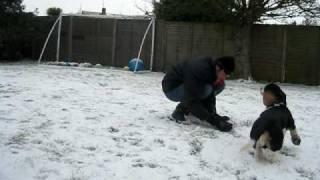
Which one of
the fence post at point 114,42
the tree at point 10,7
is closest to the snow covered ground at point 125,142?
the fence post at point 114,42

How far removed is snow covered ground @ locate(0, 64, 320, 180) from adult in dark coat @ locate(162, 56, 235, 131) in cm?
19

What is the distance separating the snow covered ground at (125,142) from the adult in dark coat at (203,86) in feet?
0.62

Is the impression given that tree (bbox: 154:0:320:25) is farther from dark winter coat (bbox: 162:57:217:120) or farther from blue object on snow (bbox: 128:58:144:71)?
dark winter coat (bbox: 162:57:217:120)

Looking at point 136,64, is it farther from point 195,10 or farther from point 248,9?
point 248,9

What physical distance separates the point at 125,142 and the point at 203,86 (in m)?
1.73

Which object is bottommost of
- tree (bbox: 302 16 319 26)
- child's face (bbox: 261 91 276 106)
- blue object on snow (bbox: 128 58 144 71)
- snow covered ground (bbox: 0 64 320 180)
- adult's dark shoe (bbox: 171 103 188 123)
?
snow covered ground (bbox: 0 64 320 180)

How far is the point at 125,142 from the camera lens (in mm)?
6711

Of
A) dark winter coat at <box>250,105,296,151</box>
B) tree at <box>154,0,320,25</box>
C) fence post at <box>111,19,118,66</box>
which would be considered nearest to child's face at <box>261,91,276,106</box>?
dark winter coat at <box>250,105,296,151</box>

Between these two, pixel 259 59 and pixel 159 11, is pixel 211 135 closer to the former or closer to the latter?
pixel 259 59

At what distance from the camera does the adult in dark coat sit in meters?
7.60

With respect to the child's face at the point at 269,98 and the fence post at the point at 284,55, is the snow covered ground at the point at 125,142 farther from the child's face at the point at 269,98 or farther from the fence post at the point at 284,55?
A: the fence post at the point at 284,55

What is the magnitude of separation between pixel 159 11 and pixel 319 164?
46.9ft

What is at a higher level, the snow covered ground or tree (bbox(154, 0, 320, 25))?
tree (bbox(154, 0, 320, 25))

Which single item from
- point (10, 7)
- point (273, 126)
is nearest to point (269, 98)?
point (273, 126)
